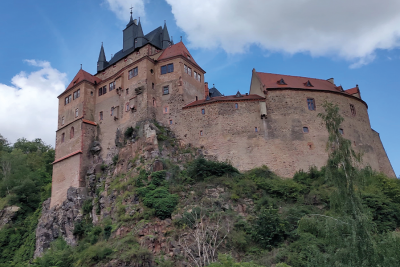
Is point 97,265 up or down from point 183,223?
down

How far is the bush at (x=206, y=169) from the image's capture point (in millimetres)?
35625

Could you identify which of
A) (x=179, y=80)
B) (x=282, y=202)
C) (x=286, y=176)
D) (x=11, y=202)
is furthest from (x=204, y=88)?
(x=11, y=202)

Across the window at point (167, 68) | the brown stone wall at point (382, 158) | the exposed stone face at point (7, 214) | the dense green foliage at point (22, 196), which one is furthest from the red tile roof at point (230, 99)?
the exposed stone face at point (7, 214)

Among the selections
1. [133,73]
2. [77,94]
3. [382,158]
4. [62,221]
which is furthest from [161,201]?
[382,158]

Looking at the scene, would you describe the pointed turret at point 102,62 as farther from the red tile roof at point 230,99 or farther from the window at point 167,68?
the red tile roof at point 230,99

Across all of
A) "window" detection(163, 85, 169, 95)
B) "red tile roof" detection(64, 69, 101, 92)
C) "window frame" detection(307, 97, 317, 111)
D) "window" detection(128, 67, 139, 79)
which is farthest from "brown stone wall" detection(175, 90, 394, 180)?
"red tile roof" detection(64, 69, 101, 92)

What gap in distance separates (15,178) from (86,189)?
1581cm

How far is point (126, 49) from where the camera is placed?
49.1m

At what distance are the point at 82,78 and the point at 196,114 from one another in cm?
1667

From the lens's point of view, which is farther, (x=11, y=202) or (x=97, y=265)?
(x=11, y=202)

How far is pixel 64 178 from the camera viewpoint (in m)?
43.6

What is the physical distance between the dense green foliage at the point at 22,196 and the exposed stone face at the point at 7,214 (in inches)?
17.4

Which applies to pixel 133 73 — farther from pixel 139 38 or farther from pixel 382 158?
pixel 382 158

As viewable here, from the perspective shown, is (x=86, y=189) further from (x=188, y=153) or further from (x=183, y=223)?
(x=183, y=223)
